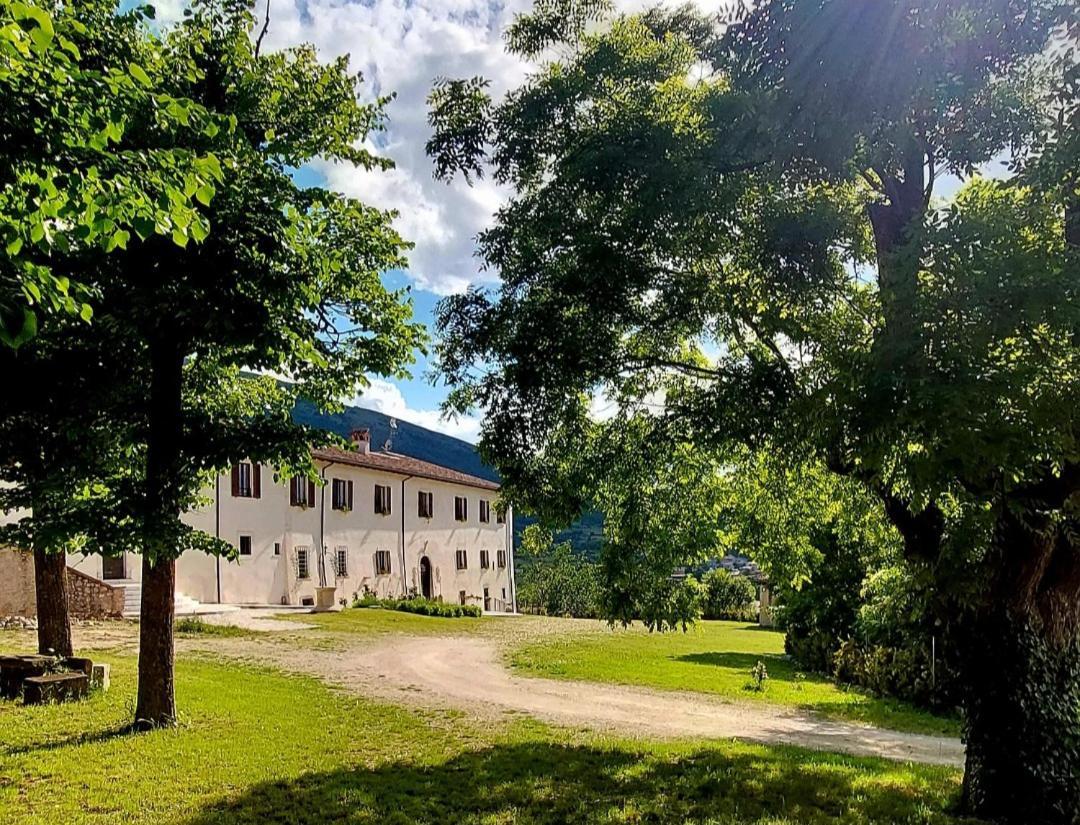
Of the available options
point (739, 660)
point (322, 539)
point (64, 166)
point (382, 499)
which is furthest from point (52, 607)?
point (382, 499)

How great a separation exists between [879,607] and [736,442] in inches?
352

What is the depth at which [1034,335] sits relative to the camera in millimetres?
5281

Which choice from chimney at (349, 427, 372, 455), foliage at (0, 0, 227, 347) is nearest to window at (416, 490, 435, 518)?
chimney at (349, 427, 372, 455)

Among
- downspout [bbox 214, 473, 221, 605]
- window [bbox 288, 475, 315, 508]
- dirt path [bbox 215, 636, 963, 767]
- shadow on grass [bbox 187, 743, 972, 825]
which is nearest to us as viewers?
shadow on grass [bbox 187, 743, 972, 825]

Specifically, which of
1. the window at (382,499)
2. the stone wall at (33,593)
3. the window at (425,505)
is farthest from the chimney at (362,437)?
the stone wall at (33,593)

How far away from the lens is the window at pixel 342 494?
1385 inches

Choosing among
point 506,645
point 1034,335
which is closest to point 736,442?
point 1034,335

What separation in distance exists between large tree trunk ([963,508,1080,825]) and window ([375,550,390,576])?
108 ft

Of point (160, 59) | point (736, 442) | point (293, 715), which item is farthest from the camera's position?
point (293, 715)

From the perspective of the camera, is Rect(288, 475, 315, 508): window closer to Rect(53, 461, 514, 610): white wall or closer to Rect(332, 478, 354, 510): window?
Rect(53, 461, 514, 610): white wall

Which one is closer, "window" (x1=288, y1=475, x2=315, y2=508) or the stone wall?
the stone wall

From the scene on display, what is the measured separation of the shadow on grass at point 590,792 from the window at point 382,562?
29573 millimetres

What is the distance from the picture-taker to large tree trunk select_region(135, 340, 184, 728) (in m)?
8.30

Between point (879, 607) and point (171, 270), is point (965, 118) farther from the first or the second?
point (879, 607)
